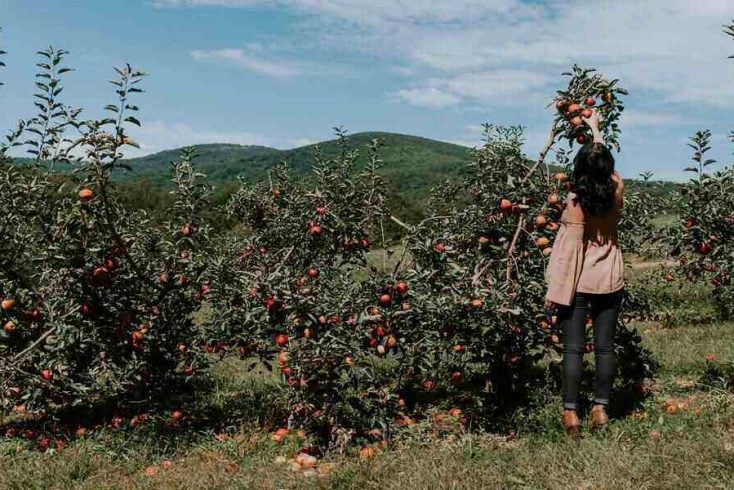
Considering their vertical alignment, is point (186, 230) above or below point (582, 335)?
above

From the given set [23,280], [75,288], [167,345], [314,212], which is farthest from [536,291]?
[23,280]

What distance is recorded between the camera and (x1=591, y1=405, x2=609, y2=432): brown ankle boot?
426 cm

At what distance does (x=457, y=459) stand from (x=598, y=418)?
1003 mm

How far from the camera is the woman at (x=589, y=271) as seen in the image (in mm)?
4117

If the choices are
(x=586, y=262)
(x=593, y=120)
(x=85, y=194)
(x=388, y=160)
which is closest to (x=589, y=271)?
(x=586, y=262)

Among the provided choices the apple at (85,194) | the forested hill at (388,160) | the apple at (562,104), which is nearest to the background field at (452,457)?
the apple at (85,194)

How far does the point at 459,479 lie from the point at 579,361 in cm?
122

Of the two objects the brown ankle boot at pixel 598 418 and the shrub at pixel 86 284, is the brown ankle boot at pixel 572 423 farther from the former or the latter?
the shrub at pixel 86 284

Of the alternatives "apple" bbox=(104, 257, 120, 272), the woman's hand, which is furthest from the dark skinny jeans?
"apple" bbox=(104, 257, 120, 272)

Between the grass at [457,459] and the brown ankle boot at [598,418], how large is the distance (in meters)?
0.09

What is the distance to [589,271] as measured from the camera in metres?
4.17

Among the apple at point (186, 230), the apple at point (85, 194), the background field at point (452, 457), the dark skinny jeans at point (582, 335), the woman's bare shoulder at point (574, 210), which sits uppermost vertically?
the apple at point (85, 194)

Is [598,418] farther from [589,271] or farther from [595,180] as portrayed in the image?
[595,180]

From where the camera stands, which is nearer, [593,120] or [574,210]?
[574,210]
